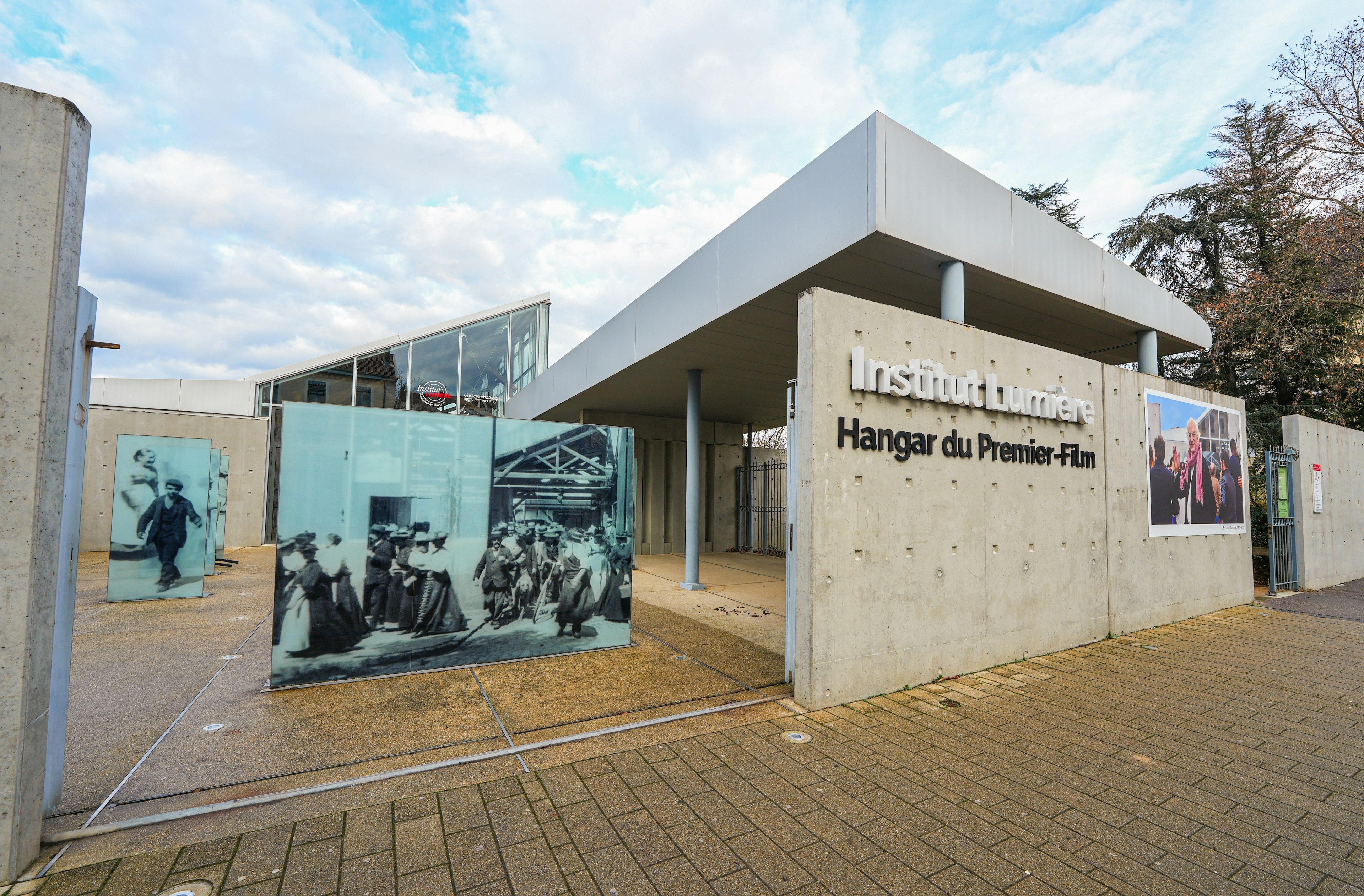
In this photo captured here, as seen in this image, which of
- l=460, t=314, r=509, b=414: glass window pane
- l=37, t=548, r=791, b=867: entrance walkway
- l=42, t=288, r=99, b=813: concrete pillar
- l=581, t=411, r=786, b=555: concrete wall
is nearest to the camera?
l=42, t=288, r=99, b=813: concrete pillar

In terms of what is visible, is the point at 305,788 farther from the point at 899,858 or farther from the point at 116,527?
the point at 116,527

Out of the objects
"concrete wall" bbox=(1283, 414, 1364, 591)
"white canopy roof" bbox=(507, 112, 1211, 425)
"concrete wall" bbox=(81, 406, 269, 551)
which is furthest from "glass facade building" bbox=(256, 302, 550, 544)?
"concrete wall" bbox=(1283, 414, 1364, 591)

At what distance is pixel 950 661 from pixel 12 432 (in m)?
5.81

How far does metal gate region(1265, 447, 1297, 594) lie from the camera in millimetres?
9469

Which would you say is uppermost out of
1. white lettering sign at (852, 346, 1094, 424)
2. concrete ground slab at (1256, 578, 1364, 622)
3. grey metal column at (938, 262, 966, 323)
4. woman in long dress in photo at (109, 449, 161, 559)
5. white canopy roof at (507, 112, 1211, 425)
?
white canopy roof at (507, 112, 1211, 425)

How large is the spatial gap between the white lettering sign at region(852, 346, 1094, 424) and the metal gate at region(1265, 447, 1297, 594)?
6.11 meters

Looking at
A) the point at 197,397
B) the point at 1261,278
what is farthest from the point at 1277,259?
the point at 197,397

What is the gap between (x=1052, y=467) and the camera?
585cm

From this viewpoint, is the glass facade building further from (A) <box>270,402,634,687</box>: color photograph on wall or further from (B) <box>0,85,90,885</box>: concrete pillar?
(B) <box>0,85,90,885</box>: concrete pillar

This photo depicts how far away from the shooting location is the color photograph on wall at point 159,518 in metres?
8.38

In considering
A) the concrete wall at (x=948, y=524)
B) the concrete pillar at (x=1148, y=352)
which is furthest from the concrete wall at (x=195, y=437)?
the concrete pillar at (x=1148, y=352)

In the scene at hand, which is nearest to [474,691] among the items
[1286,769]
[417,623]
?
[417,623]

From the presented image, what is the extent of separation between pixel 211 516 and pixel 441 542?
7.72 m

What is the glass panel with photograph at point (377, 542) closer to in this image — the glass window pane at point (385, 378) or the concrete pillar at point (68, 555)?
the concrete pillar at point (68, 555)
